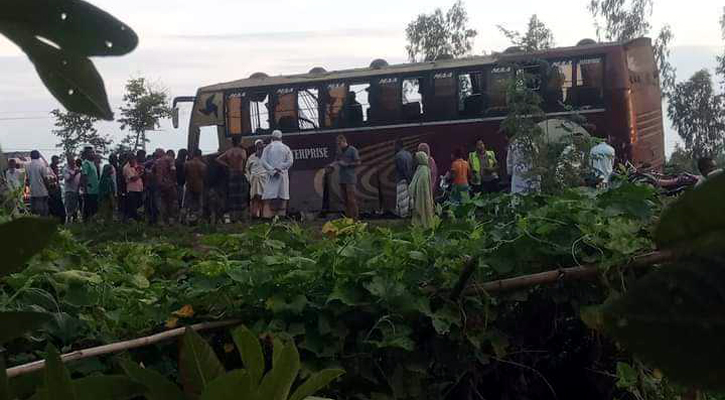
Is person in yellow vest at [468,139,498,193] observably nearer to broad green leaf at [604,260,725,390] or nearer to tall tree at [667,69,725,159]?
broad green leaf at [604,260,725,390]

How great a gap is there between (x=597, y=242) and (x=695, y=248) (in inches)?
89.9

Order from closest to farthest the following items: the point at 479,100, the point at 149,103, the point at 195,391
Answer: the point at 195,391
the point at 479,100
the point at 149,103

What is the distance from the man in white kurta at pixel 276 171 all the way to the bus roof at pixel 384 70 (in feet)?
12.0

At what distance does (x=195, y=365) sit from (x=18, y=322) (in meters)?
0.43

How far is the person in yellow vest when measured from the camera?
47.7 feet

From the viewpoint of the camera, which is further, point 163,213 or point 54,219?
point 163,213

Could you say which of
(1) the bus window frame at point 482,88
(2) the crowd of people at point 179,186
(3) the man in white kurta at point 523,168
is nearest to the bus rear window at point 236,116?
(2) the crowd of people at point 179,186

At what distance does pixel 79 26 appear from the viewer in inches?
27.1

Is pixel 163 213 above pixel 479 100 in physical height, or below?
below

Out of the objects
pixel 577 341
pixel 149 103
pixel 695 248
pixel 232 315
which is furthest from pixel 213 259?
pixel 149 103

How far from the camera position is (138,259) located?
3287mm

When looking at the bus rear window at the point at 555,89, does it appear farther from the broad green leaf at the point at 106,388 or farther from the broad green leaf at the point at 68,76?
the broad green leaf at the point at 68,76

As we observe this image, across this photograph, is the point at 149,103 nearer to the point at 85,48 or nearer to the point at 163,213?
the point at 163,213

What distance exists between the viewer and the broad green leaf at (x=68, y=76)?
2.30ft
